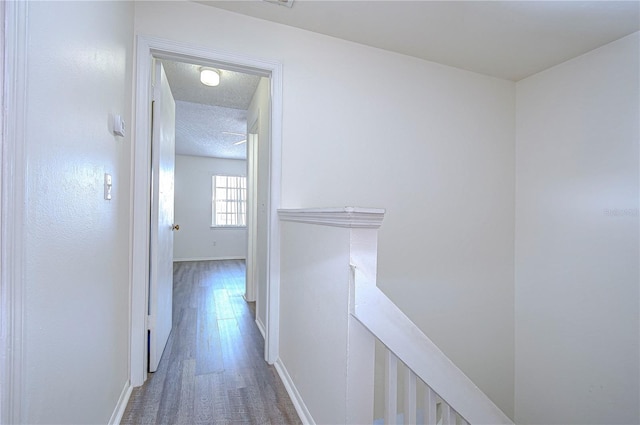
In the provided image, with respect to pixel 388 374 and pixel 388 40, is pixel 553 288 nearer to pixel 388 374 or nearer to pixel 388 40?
pixel 388 374

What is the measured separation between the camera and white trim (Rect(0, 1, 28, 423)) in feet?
2.09

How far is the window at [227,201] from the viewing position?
6.97 m

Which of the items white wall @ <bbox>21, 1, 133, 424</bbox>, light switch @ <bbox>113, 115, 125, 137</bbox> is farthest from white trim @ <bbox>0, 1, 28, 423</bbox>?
light switch @ <bbox>113, 115, 125, 137</bbox>

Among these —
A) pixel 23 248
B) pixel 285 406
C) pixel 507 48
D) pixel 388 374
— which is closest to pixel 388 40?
pixel 507 48

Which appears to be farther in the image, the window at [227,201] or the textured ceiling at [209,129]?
the window at [227,201]

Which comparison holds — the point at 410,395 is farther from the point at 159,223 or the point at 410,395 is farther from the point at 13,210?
the point at 159,223

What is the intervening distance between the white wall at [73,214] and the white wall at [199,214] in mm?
5462

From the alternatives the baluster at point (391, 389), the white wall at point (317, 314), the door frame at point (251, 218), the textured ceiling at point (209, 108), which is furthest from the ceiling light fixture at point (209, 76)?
the baluster at point (391, 389)

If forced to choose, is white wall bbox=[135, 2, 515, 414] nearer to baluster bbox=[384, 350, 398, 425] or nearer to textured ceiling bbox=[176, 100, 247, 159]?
baluster bbox=[384, 350, 398, 425]

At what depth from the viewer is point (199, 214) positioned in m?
6.76

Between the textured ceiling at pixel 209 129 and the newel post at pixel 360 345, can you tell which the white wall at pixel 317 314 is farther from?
the textured ceiling at pixel 209 129

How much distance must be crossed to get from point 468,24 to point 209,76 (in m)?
2.07

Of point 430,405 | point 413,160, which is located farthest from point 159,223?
point 413,160

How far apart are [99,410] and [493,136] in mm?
3337
